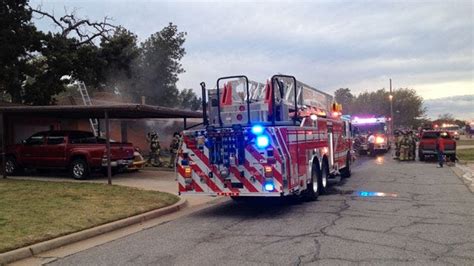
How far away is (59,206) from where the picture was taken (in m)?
10.5

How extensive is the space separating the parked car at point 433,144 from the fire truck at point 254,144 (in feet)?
50.5

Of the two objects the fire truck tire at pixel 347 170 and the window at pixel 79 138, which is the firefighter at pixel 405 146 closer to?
the fire truck tire at pixel 347 170

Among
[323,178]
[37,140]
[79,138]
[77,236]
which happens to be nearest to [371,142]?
[323,178]

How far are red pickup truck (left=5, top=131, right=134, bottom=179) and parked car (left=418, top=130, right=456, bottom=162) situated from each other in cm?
1681

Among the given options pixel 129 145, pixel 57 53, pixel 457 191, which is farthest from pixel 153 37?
pixel 457 191

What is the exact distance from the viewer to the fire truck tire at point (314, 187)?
1204 centimetres

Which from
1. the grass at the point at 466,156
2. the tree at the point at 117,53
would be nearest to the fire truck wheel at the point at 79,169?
the tree at the point at 117,53

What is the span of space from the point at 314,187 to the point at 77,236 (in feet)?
20.2

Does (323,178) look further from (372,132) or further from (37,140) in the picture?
(372,132)

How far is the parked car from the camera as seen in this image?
84.3ft

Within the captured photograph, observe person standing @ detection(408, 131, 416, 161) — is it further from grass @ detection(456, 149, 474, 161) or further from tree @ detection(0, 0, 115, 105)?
tree @ detection(0, 0, 115, 105)

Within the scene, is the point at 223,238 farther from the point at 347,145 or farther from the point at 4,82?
the point at 4,82

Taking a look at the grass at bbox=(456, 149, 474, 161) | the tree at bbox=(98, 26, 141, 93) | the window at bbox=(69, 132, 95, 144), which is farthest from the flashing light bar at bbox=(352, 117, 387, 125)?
the window at bbox=(69, 132, 95, 144)

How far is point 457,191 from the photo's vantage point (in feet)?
44.7
